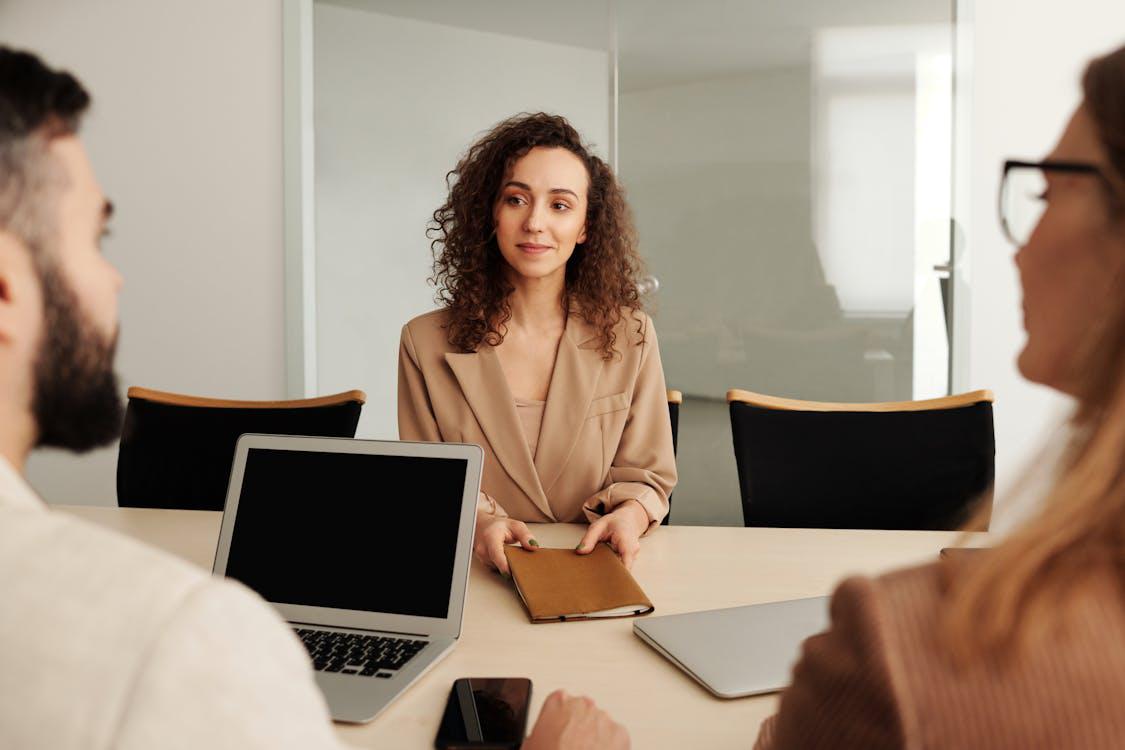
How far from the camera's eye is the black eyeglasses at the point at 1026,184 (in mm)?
671

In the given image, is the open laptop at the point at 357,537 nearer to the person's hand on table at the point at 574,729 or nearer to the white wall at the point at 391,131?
the person's hand on table at the point at 574,729

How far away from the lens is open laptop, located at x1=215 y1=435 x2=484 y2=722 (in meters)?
1.28

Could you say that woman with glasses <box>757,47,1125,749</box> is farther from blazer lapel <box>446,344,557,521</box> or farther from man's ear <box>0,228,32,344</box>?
blazer lapel <box>446,344,557,521</box>

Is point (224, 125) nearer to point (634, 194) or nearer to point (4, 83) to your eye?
point (634, 194)

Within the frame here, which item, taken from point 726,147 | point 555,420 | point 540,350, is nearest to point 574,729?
point 555,420

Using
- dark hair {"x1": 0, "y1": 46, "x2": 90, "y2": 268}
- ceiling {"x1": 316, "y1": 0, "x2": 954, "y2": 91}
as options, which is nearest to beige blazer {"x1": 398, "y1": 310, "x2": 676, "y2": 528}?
dark hair {"x1": 0, "y1": 46, "x2": 90, "y2": 268}

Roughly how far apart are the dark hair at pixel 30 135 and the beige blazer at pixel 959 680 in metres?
0.65

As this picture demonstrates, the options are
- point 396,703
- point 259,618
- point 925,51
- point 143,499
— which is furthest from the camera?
point 925,51

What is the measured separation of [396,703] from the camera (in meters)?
1.10

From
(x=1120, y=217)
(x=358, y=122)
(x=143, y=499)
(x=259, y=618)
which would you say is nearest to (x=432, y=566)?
(x=259, y=618)

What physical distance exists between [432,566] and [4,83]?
79 centimetres

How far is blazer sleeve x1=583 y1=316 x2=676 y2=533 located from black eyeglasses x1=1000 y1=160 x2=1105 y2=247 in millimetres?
1134

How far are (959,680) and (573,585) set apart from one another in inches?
37.8

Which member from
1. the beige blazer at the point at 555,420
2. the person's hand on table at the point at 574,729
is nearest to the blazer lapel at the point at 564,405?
the beige blazer at the point at 555,420
